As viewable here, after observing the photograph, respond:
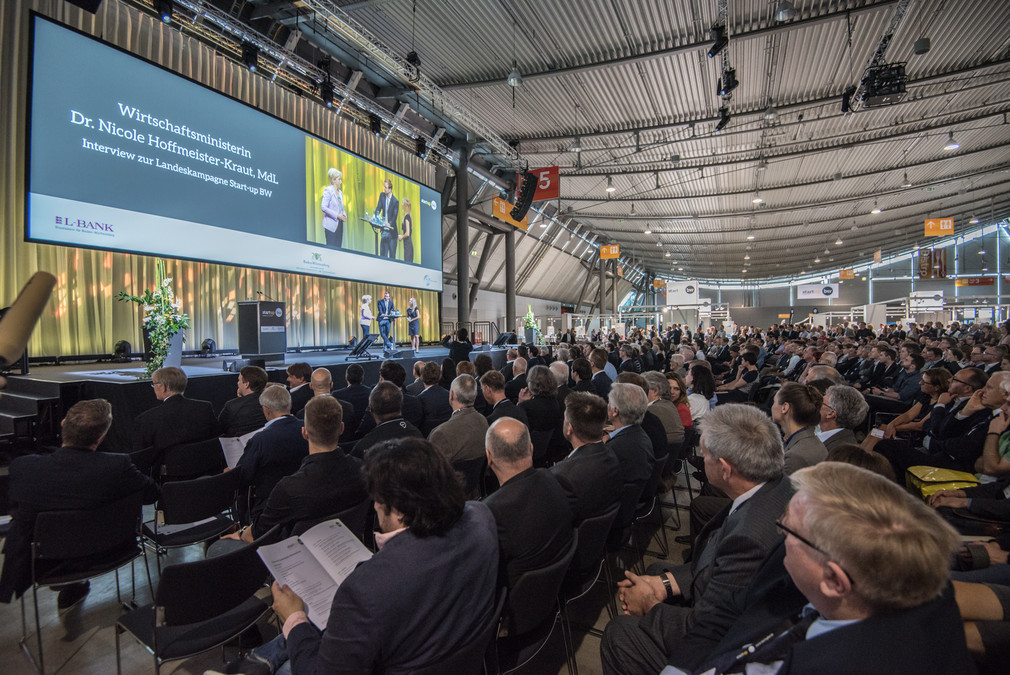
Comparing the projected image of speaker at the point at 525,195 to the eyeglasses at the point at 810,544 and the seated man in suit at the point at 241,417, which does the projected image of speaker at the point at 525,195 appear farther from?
the eyeglasses at the point at 810,544

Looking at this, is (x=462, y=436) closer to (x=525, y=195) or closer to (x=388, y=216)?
Result: (x=388, y=216)

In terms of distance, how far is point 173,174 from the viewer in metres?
6.91

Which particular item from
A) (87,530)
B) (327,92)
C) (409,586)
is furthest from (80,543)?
(327,92)

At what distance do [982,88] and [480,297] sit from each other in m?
14.8

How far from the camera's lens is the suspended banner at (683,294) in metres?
18.7

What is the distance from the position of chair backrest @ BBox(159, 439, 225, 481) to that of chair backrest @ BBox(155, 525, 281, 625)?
5.47ft

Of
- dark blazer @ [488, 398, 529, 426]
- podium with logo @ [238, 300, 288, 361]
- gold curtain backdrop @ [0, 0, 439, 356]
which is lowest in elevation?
dark blazer @ [488, 398, 529, 426]

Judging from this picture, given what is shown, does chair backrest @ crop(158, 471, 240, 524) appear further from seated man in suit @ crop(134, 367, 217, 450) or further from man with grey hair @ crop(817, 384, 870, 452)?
man with grey hair @ crop(817, 384, 870, 452)

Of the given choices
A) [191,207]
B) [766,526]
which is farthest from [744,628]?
[191,207]

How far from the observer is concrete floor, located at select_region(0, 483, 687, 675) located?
220 centimetres

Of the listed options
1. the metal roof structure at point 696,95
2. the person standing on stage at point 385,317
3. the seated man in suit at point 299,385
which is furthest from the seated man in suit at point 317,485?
the person standing on stage at point 385,317

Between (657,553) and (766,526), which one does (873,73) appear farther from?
(766,526)

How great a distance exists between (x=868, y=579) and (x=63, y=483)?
300cm

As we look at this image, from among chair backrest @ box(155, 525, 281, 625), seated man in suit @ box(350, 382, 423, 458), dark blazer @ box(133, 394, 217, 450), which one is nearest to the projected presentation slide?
dark blazer @ box(133, 394, 217, 450)
